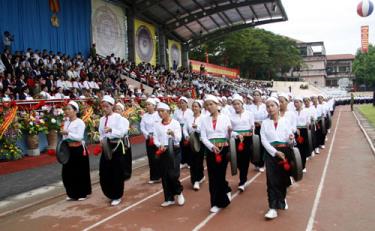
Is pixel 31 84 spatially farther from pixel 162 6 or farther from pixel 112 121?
pixel 162 6

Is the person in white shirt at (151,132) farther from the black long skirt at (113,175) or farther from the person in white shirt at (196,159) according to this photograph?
the black long skirt at (113,175)

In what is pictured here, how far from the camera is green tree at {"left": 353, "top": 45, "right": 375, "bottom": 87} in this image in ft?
265

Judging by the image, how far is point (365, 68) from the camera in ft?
269

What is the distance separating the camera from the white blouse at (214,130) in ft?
21.6

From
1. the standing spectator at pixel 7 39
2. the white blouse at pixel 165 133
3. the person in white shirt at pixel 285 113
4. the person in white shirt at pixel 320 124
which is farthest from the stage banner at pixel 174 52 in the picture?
the person in white shirt at pixel 285 113

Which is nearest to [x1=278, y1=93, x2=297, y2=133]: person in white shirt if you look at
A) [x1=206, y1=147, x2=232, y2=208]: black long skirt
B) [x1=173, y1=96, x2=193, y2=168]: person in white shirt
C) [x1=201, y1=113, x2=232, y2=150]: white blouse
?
[x1=201, y1=113, x2=232, y2=150]: white blouse

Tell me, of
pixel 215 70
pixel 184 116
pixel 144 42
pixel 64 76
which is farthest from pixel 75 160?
pixel 215 70

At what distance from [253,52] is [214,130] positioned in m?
56.1

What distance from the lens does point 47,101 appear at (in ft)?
37.1

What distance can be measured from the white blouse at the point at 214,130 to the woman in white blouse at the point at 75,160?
95.5 inches

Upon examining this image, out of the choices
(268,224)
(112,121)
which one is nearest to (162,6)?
(112,121)

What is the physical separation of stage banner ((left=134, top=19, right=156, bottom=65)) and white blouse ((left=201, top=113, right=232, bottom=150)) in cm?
2355

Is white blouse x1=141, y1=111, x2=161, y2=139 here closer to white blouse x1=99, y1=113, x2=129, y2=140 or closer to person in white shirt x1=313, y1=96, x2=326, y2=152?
white blouse x1=99, y1=113, x2=129, y2=140

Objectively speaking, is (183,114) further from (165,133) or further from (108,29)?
(108,29)
